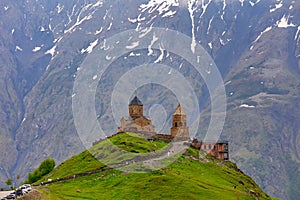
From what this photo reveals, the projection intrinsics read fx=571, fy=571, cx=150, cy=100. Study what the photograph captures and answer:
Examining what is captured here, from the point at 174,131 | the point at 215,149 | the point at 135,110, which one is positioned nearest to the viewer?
the point at 215,149

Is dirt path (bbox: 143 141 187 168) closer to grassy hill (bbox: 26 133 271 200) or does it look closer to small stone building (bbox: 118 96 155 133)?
grassy hill (bbox: 26 133 271 200)

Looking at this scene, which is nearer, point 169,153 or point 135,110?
point 169,153

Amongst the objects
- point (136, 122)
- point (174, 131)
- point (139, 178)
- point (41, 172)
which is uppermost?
point (136, 122)

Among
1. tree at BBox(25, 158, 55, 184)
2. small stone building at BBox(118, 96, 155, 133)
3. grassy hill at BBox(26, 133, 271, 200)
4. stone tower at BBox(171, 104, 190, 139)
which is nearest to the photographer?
grassy hill at BBox(26, 133, 271, 200)

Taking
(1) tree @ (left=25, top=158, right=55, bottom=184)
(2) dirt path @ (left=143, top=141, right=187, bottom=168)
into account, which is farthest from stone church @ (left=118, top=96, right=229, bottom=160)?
(1) tree @ (left=25, top=158, right=55, bottom=184)

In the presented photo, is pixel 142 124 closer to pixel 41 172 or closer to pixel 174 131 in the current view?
pixel 174 131

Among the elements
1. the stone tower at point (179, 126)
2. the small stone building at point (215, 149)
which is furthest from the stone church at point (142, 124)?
the small stone building at point (215, 149)

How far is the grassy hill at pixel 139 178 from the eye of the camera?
9988 cm

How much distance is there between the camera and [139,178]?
108750mm

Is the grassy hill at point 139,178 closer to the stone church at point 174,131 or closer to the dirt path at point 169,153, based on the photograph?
the dirt path at point 169,153

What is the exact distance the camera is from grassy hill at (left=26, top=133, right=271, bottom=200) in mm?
99875

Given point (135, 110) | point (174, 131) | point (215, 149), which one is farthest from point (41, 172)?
point (215, 149)

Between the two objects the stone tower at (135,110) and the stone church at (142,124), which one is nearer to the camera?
the stone church at (142,124)

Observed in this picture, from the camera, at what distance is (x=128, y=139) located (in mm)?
146500
